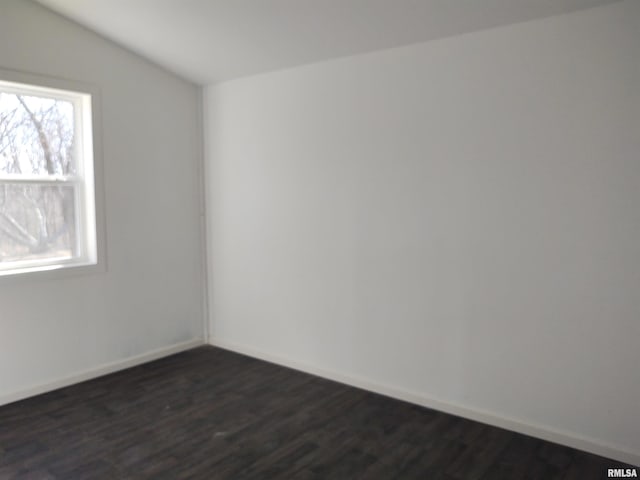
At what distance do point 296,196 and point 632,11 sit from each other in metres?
2.48

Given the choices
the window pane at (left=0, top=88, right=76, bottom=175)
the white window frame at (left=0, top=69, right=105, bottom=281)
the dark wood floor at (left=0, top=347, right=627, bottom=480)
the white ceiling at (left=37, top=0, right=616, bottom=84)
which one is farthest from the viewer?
the white window frame at (left=0, top=69, right=105, bottom=281)

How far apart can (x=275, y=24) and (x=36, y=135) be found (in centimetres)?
195

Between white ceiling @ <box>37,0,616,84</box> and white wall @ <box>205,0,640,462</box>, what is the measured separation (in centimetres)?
13

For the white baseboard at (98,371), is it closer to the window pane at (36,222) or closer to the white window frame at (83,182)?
the white window frame at (83,182)

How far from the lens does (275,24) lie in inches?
131

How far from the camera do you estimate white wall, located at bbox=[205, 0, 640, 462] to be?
2.72 metres

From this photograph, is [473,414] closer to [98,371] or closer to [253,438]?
[253,438]

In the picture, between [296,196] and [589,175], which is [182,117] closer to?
[296,196]

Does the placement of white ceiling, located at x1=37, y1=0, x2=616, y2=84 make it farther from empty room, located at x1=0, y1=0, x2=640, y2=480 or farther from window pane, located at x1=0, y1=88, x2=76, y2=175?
window pane, located at x1=0, y1=88, x2=76, y2=175

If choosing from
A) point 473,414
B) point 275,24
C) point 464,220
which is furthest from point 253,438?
point 275,24

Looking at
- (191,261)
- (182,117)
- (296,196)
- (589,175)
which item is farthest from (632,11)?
(191,261)

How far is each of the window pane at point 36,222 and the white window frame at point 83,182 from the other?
0.14 ft

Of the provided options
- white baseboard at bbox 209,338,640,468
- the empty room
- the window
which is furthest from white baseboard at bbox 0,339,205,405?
the window

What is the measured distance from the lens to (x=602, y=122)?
2701 millimetres
